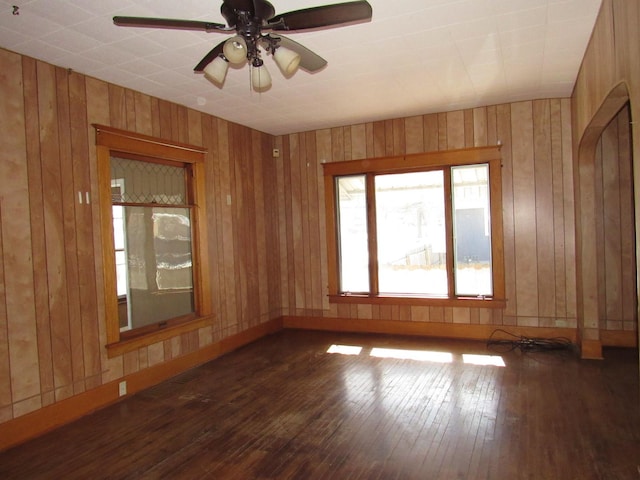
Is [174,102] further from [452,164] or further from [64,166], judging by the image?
[452,164]

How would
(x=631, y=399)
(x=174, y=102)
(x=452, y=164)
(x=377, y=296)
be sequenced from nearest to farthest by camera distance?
(x=631, y=399) < (x=174, y=102) < (x=452, y=164) < (x=377, y=296)

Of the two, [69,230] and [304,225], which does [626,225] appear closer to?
[304,225]

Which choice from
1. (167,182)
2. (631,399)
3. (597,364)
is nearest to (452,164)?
(597,364)

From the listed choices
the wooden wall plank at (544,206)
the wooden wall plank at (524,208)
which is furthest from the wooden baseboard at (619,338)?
the wooden wall plank at (524,208)

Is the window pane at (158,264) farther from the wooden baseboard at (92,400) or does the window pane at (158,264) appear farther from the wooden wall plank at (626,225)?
the wooden wall plank at (626,225)

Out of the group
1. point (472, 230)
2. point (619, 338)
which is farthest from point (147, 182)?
point (619, 338)

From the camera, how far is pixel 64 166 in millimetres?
3629

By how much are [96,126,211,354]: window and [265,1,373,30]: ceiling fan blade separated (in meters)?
2.46

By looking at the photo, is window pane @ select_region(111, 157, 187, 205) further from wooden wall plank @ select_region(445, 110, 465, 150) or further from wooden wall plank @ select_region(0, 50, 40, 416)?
wooden wall plank @ select_region(445, 110, 465, 150)

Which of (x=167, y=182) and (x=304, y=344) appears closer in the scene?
(x=167, y=182)

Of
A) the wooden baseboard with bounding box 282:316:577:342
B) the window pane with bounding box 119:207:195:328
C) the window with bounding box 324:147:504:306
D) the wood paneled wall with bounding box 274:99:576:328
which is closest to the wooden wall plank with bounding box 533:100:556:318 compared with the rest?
the wood paneled wall with bounding box 274:99:576:328

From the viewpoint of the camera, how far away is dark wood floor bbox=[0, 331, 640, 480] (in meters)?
2.74

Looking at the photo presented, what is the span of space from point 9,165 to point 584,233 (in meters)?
5.33

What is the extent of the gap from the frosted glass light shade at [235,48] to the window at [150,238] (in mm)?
2147
